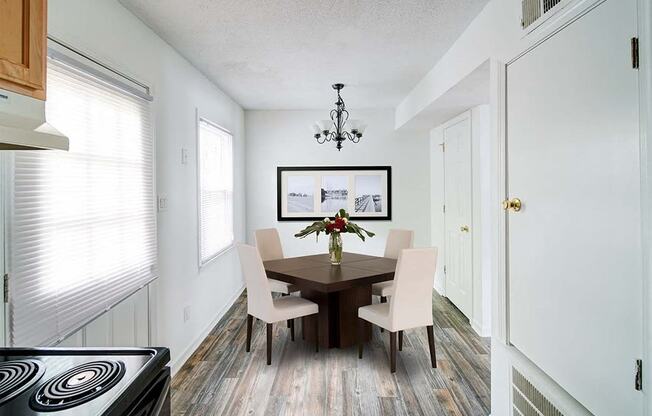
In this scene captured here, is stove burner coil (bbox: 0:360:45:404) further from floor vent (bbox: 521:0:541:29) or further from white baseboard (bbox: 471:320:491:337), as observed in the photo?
white baseboard (bbox: 471:320:491:337)

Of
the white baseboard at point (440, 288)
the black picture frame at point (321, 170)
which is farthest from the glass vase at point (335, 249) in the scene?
the white baseboard at point (440, 288)

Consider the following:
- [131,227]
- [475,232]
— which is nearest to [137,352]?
[131,227]

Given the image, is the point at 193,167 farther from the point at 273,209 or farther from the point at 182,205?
the point at 273,209

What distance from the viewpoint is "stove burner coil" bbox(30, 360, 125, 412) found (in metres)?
0.94

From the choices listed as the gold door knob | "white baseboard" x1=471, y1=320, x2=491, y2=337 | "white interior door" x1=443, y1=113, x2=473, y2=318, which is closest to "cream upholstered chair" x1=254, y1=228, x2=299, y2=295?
"white interior door" x1=443, y1=113, x2=473, y2=318

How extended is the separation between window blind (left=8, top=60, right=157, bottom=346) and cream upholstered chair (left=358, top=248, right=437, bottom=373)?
5.50 feet

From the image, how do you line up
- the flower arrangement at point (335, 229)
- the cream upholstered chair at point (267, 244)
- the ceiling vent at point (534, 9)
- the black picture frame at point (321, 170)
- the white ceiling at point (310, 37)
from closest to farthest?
the ceiling vent at point (534, 9) → the white ceiling at point (310, 37) → the flower arrangement at point (335, 229) → the cream upholstered chair at point (267, 244) → the black picture frame at point (321, 170)

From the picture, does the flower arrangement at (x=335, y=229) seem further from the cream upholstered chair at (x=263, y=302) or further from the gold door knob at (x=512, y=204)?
the gold door knob at (x=512, y=204)

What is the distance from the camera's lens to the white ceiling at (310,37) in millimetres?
2332

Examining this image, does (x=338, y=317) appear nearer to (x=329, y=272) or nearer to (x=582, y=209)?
(x=329, y=272)

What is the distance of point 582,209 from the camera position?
1435mm

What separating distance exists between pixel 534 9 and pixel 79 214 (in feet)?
7.62

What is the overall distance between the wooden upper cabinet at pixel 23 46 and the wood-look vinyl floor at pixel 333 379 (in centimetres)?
206

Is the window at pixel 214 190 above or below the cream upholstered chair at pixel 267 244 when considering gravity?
above
